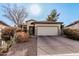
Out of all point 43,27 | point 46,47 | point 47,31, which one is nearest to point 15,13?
point 43,27

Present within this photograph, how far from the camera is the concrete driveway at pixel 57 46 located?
346 inches

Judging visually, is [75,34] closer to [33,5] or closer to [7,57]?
[33,5]

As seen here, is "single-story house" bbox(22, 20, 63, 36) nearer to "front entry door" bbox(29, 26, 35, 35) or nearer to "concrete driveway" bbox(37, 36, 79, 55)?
"front entry door" bbox(29, 26, 35, 35)

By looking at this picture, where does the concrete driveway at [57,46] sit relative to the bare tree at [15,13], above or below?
below

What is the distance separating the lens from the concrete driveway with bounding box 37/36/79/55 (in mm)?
8789

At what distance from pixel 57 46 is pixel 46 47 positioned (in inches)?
12.1

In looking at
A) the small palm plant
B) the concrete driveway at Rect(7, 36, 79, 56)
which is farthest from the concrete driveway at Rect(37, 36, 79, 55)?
the small palm plant

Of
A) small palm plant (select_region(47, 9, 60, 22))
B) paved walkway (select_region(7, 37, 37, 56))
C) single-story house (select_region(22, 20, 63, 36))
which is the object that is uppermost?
small palm plant (select_region(47, 9, 60, 22))

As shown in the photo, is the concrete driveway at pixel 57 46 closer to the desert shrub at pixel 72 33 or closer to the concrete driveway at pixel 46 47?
the concrete driveway at pixel 46 47

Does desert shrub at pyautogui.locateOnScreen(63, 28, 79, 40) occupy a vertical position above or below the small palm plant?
below

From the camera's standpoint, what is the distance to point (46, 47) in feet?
29.0

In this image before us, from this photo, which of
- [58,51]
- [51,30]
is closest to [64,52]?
[58,51]

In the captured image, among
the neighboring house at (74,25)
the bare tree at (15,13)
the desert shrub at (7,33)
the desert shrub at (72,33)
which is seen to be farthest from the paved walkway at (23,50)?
the neighboring house at (74,25)

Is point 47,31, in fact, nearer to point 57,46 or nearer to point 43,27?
point 43,27
